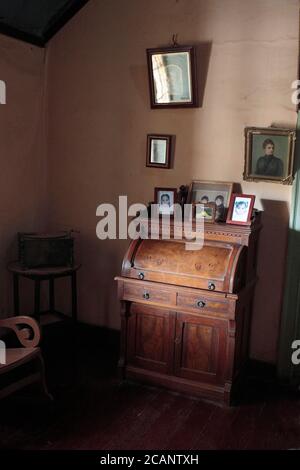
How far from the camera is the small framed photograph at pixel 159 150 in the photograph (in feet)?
12.4

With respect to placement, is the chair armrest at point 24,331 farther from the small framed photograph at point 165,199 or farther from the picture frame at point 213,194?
the picture frame at point 213,194

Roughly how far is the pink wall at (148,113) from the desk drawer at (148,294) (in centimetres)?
69

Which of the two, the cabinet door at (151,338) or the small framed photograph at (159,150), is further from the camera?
the small framed photograph at (159,150)

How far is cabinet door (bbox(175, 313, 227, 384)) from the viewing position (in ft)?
10.6

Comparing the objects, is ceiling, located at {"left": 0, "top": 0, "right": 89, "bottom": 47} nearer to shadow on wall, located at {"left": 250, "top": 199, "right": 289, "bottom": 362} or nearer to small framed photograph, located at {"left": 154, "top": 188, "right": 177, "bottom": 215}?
small framed photograph, located at {"left": 154, "top": 188, "right": 177, "bottom": 215}

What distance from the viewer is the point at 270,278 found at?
141 inches

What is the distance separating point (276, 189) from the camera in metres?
3.45

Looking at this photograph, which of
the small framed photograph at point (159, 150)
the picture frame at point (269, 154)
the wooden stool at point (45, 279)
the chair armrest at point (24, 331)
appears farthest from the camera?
the small framed photograph at point (159, 150)

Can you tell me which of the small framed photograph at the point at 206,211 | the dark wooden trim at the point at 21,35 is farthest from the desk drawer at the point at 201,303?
the dark wooden trim at the point at 21,35

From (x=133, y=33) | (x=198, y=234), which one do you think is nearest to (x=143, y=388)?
(x=198, y=234)

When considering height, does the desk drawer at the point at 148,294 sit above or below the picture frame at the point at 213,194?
below

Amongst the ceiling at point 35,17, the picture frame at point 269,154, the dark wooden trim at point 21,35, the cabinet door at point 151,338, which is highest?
the ceiling at point 35,17

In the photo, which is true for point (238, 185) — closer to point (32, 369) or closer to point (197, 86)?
point (197, 86)

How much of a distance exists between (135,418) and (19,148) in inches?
90.5
